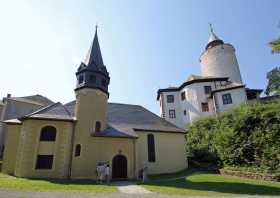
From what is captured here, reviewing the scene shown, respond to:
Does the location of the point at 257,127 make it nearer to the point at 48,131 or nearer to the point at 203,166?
the point at 203,166

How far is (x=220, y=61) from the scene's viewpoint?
1740 inches

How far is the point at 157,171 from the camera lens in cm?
2286

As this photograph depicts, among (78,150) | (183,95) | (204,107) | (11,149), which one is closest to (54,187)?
(78,150)

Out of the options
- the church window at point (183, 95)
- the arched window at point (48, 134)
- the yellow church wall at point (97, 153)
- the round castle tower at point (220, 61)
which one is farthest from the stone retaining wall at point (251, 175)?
the round castle tower at point (220, 61)

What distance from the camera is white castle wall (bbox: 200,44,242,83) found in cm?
4300

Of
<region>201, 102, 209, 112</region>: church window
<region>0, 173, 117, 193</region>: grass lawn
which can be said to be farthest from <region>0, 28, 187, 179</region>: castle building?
<region>201, 102, 209, 112</region>: church window

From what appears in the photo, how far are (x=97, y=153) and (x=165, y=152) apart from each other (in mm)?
8550

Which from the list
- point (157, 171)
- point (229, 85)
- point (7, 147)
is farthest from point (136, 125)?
point (229, 85)

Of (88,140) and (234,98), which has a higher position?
(234,98)

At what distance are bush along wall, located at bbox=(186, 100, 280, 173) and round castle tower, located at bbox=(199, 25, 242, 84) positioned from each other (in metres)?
20.0

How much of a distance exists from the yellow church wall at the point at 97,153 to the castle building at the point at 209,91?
18.9 m

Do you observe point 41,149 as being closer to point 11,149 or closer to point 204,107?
point 11,149

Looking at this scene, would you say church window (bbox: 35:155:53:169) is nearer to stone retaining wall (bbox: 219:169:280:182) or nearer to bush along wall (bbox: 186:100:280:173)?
stone retaining wall (bbox: 219:169:280:182)

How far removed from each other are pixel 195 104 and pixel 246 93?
8534 mm
